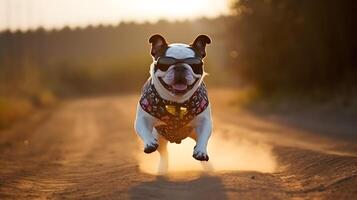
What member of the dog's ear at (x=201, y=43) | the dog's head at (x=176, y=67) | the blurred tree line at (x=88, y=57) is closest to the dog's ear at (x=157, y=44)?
the dog's head at (x=176, y=67)

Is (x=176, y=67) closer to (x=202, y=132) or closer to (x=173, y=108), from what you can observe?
(x=173, y=108)

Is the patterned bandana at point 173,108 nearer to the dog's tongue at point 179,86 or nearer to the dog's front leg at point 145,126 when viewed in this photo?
the dog's front leg at point 145,126

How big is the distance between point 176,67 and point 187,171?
5.48 ft

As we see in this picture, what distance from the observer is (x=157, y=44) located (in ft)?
32.2

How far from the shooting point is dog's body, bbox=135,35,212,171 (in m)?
9.30

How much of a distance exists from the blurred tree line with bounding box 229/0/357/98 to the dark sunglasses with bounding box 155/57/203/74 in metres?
19.5

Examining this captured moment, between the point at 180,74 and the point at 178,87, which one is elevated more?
the point at 180,74

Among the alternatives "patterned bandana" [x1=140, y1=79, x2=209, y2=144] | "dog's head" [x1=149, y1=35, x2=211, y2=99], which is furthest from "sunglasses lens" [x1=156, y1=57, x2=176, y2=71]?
"patterned bandana" [x1=140, y1=79, x2=209, y2=144]

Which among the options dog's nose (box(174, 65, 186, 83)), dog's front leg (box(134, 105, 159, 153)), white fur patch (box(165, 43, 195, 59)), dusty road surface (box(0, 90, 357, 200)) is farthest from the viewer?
dog's front leg (box(134, 105, 159, 153))

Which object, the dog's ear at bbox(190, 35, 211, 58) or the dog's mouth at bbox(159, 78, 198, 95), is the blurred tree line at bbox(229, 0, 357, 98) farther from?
the dog's mouth at bbox(159, 78, 198, 95)

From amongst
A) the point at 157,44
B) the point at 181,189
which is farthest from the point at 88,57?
the point at 181,189

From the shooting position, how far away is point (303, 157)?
11391 millimetres

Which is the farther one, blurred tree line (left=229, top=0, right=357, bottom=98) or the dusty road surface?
blurred tree line (left=229, top=0, right=357, bottom=98)

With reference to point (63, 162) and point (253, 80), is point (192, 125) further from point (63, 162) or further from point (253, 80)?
point (253, 80)
